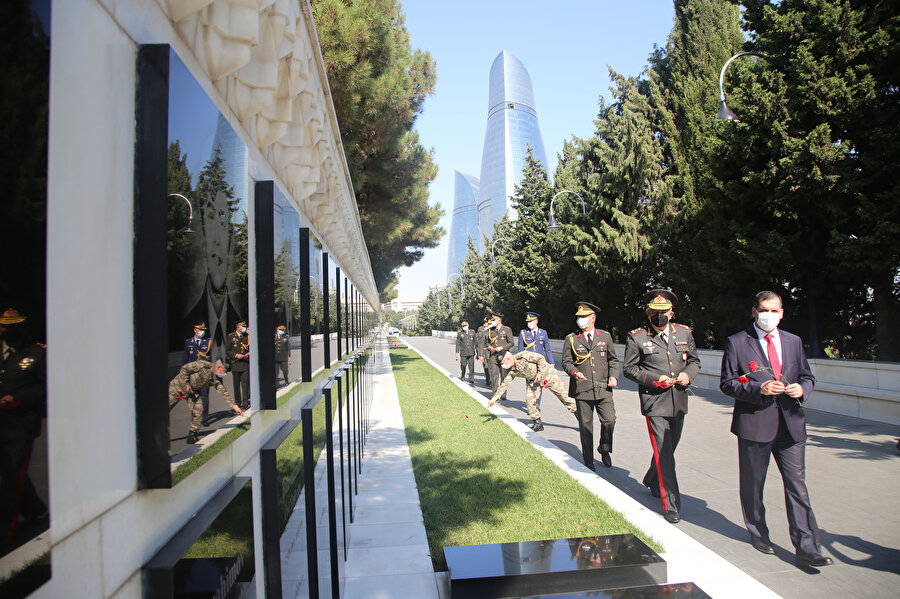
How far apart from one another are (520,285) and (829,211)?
737 inches

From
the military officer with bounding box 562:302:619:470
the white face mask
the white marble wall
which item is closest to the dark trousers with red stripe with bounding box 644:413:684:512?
the white face mask

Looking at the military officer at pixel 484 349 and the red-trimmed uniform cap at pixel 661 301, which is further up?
the red-trimmed uniform cap at pixel 661 301

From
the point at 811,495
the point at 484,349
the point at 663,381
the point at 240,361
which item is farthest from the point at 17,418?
the point at 484,349

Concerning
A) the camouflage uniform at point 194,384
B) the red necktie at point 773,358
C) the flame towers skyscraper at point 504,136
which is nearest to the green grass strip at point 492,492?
the red necktie at point 773,358

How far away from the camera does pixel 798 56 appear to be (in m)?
10.6

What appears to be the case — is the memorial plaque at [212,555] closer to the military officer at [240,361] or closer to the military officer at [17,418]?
the military officer at [240,361]

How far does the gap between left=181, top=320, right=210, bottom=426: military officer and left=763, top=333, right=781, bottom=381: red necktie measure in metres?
4.47

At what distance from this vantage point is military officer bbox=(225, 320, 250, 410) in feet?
5.11

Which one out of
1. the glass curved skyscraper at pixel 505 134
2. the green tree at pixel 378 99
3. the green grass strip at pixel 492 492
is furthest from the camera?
the glass curved skyscraper at pixel 505 134

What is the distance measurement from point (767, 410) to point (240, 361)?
4.27 meters

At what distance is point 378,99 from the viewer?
35.4ft

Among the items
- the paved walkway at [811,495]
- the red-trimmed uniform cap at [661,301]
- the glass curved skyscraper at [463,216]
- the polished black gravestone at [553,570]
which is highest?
the glass curved skyscraper at [463,216]

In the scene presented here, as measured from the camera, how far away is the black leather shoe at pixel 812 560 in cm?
400

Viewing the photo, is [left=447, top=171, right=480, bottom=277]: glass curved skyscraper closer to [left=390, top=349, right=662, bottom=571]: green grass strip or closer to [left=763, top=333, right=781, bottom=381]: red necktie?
[left=390, top=349, right=662, bottom=571]: green grass strip
